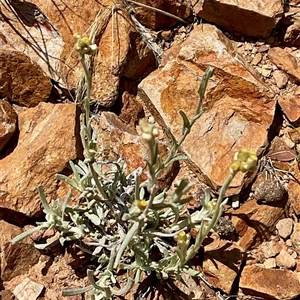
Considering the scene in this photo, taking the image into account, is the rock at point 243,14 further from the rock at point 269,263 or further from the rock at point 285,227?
the rock at point 269,263

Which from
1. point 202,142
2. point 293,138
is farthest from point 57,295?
point 293,138

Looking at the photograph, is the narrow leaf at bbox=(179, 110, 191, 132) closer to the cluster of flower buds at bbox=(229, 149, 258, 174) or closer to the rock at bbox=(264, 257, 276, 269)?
the cluster of flower buds at bbox=(229, 149, 258, 174)

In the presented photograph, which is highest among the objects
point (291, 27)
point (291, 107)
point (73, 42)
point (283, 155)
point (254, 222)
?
point (73, 42)

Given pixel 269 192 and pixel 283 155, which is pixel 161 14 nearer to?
pixel 283 155

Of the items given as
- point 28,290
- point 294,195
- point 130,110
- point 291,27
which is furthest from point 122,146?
point 291,27

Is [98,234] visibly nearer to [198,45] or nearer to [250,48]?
[198,45]

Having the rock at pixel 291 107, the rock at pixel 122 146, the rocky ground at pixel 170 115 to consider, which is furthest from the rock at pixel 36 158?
the rock at pixel 291 107
